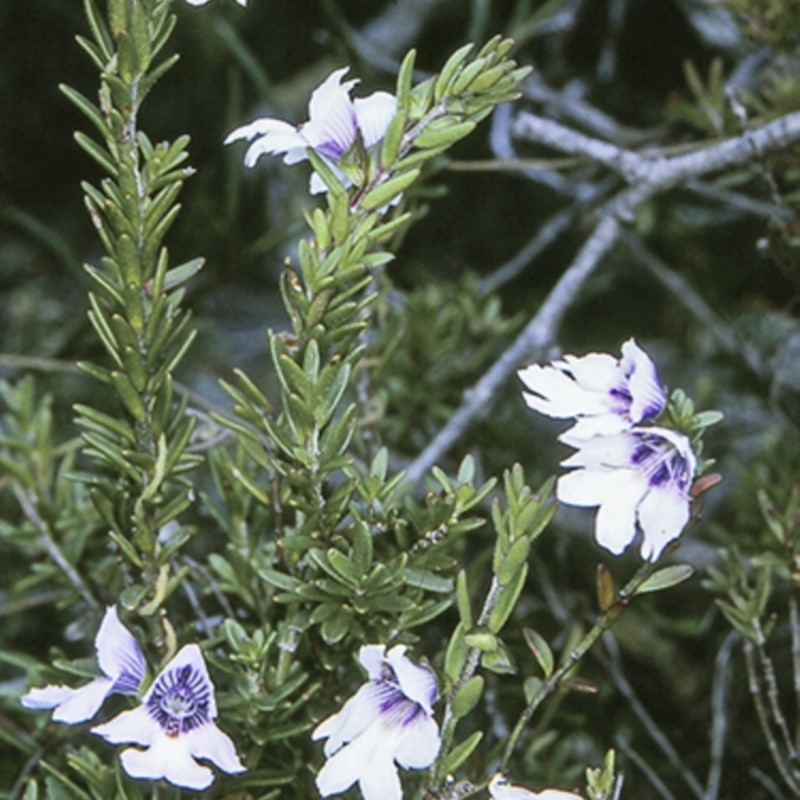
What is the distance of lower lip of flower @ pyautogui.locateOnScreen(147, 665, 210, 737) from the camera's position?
0.98m

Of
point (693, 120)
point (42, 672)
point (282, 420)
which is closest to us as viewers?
point (282, 420)

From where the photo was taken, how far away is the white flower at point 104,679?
986 mm

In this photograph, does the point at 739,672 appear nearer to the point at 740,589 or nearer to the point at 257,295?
the point at 740,589

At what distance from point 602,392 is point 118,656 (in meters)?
0.46

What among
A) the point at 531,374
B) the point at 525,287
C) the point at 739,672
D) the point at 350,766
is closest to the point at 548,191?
the point at 525,287

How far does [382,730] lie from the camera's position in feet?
3.15

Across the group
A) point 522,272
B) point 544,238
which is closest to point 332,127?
point 544,238

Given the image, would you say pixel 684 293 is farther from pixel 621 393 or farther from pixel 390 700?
pixel 390 700

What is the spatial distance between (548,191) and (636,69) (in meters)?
0.28

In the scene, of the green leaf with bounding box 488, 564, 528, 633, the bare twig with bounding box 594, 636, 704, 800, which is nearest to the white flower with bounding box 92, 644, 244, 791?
the green leaf with bounding box 488, 564, 528, 633

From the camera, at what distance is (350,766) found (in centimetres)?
95

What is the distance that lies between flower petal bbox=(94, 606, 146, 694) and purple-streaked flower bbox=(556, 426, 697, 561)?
0.37m

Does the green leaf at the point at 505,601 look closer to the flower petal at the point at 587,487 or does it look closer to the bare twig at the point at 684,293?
the flower petal at the point at 587,487

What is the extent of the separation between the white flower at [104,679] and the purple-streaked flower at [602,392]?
385 mm
